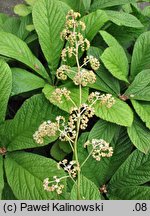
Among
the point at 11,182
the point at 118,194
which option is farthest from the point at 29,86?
the point at 118,194

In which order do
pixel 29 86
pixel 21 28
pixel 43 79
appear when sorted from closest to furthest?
1. pixel 29 86
2. pixel 43 79
3. pixel 21 28

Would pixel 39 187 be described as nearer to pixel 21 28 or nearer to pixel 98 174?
pixel 98 174

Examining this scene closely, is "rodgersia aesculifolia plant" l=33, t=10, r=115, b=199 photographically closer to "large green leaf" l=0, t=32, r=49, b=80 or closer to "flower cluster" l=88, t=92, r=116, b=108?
"flower cluster" l=88, t=92, r=116, b=108

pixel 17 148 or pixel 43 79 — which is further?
pixel 43 79

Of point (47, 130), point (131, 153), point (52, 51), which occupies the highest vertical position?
point (52, 51)

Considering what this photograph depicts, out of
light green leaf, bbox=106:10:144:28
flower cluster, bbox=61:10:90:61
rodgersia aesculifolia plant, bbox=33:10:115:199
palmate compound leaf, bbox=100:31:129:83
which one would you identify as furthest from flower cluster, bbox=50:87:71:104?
light green leaf, bbox=106:10:144:28

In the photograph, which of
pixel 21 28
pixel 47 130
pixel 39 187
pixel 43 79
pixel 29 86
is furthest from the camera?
pixel 21 28

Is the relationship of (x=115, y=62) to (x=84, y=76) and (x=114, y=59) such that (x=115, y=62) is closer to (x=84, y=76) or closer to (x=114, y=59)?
(x=114, y=59)
